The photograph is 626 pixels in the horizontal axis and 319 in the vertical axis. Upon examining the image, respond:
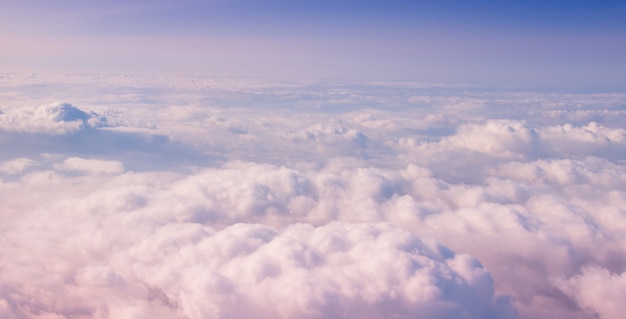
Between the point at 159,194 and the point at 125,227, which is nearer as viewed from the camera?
Result: the point at 125,227

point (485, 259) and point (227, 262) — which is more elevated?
point (227, 262)

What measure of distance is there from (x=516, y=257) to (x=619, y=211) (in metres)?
25.8

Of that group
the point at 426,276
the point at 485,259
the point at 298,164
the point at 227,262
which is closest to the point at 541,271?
the point at 485,259

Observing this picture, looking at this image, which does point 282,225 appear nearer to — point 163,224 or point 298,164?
point 163,224

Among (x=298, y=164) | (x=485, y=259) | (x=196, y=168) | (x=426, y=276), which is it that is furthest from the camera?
(x=298, y=164)

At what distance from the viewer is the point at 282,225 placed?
80500mm

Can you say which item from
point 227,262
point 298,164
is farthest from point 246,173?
point 227,262

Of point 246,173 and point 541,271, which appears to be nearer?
point 541,271

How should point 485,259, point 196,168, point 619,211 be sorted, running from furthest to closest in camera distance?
1. point 196,168
2. point 619,211
3. point 485,259

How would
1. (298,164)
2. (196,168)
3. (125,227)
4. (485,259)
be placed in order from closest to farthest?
1. (125,227)
2. (485,259)
3. (196,168)
4. (298,164)

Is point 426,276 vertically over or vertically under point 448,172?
over

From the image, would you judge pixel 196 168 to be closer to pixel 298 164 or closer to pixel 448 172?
pixel 298 164

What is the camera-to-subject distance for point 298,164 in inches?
5408

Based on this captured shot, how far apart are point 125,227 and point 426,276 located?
151ft
